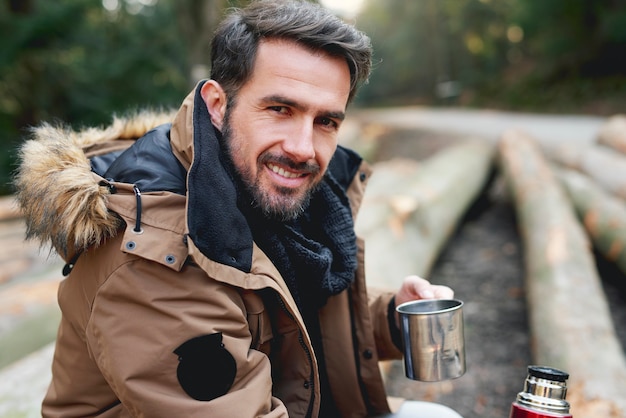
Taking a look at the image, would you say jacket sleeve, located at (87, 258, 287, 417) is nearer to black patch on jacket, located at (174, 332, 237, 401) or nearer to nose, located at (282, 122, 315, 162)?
black patch on jacket, located at (174, 332, 237, 401)

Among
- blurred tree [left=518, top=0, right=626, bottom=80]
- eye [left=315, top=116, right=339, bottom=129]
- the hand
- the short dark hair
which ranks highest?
blurred tree [left=518, top=0, right=626, bottom=80]

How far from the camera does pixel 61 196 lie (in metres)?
1.53

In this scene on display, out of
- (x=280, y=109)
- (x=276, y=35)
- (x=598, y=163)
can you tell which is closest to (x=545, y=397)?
(x=280, y=109)

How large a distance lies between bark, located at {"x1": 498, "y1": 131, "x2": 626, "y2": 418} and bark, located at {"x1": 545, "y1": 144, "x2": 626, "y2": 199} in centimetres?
60

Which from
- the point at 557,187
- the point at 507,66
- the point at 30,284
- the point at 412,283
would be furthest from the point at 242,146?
the point at 507,66

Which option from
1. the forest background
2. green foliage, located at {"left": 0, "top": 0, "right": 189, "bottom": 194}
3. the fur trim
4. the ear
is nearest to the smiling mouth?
the ear

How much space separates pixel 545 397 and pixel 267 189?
104 cm

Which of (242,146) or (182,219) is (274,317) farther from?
(242,146)

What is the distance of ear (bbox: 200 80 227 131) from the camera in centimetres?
191

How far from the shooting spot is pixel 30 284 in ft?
13.8

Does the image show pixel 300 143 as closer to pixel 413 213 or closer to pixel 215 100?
pixel 215 100

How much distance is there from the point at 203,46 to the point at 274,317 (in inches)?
362

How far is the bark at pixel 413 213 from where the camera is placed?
4008 millimetres

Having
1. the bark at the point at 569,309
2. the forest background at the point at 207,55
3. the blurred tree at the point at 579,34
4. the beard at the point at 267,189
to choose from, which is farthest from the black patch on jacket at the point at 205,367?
the blurred tree at the point at 579,34
